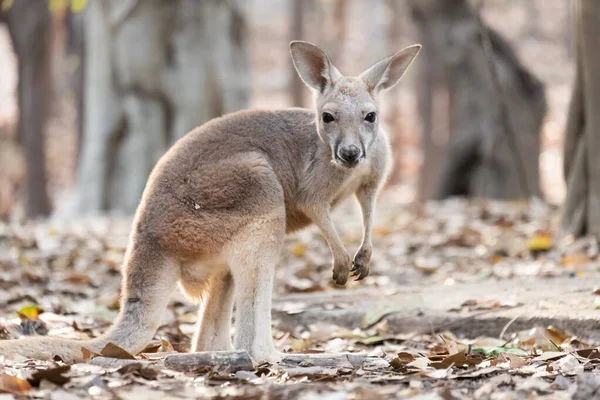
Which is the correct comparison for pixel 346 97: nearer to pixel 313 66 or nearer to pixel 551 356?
pixel 313 66

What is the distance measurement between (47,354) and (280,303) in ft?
7.17

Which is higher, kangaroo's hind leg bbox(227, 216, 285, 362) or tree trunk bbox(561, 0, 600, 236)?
tree trunk bbox(561, 0, 600, 236)

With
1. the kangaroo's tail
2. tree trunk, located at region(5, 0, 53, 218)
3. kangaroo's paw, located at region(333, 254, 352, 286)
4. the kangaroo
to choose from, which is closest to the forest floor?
the kangaroo's tail

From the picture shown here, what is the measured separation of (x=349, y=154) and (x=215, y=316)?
3.20 feet

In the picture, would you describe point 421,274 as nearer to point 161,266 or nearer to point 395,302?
point 395,302

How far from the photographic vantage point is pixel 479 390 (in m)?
2.96

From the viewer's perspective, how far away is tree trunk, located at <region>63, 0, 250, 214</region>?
11.5m

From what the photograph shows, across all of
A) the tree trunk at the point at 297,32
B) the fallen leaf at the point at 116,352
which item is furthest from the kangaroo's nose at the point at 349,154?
the tree trunk at the point at 297,32

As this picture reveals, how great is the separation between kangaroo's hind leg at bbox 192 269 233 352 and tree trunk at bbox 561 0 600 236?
134 inches

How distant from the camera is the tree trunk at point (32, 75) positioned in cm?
1293

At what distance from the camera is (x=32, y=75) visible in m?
13.0

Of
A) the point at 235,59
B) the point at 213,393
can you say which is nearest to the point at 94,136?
the point at 235,59

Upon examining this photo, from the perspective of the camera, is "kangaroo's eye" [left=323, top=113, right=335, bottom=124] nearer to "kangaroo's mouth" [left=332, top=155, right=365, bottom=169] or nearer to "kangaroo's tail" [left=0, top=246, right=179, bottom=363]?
"kangaroo's mouth" [left=332, top=155, right=365, bottom=169]

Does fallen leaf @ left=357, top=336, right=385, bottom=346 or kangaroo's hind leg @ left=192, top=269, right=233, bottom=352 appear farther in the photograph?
fallen leaf @ left=357, top=336, right=385, bottom=346
